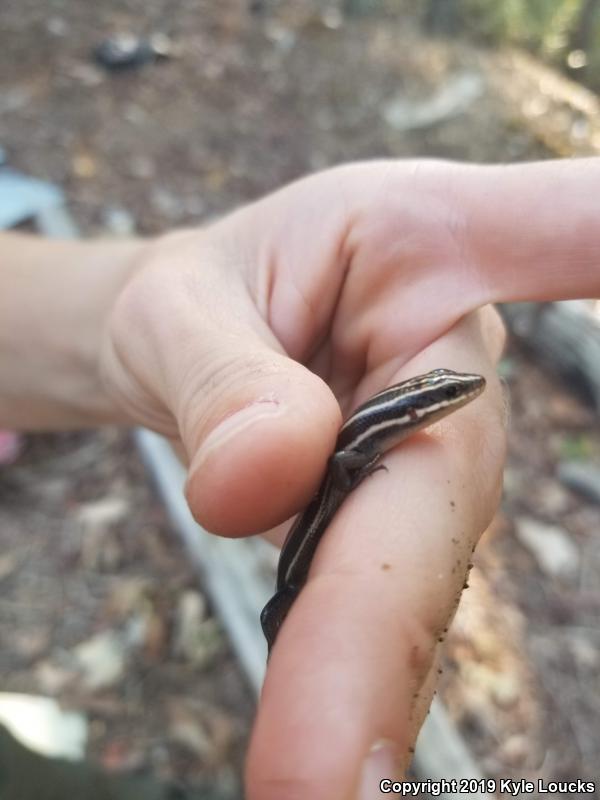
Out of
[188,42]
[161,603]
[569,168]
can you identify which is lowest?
[161,603]

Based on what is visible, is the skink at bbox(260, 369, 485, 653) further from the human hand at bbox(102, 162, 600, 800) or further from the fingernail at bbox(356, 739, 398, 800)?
the fingernail at bbox(356, 739, 398, 800)

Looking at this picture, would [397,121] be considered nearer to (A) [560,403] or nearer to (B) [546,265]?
(A) [560,403]

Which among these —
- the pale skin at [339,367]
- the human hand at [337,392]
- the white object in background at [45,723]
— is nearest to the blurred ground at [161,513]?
the white object in background at [45,723]

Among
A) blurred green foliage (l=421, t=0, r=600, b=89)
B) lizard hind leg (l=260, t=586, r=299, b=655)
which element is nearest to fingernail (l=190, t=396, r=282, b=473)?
lizard hind leg (l=260, t=586, r=299, b=655)

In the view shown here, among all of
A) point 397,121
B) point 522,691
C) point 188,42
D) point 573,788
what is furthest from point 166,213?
point 573,788

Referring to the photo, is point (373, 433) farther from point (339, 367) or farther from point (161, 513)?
point (161, 513)

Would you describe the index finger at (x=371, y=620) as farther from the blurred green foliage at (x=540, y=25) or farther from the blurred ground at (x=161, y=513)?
the blurred green foliage at (x=540, y=25)
